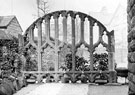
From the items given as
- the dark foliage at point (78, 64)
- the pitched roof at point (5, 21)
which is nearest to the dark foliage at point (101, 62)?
the dark foliage at point (78, 64)

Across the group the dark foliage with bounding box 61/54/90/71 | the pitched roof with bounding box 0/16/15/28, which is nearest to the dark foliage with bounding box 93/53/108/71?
the dark foliage with bounding box 61/54/90/71

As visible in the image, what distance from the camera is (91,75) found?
10328mm

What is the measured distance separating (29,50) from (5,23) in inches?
515

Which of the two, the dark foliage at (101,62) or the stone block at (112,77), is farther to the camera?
the dark foliage at (101,62)

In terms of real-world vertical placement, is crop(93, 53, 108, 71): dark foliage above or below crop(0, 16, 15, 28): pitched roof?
below

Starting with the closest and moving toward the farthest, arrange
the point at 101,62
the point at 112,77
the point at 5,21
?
the point at 112,77 → the point at 101,62 → the point at 5,21

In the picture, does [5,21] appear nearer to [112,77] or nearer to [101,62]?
[101,62]

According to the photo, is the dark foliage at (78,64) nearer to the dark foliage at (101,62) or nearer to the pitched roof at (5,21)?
the dark foliage at (101,62)

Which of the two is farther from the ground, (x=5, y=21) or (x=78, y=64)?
(x=5, y=21)

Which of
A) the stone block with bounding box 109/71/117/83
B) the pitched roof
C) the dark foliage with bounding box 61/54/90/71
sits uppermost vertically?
the pitched roof

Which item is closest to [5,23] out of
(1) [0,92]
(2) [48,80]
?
(2) [48,80]

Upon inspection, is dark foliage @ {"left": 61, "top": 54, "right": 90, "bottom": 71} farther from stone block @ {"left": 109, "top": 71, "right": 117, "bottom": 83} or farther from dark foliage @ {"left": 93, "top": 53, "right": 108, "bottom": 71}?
stone block @ {"left": 109, "top": 71, "right": 117, "bottom": 83}

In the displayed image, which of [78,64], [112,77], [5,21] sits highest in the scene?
[5,21]

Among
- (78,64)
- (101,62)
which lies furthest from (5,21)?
(101,62)
